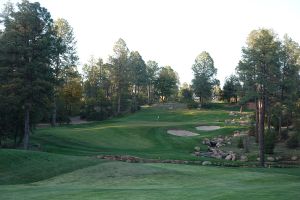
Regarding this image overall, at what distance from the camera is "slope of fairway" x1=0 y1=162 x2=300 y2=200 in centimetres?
1416

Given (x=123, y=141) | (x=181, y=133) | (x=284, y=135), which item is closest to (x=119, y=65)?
(x=181, y=133)

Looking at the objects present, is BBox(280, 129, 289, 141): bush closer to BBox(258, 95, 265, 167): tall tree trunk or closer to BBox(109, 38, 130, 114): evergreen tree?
BBox(258, 95, 265, 167): tall tree trunk

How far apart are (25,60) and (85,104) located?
40958 millimetres

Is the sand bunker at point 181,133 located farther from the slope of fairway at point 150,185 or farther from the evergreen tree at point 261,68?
the slope of fairway at point 150,185

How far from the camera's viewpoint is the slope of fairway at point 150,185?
1416 centimetres

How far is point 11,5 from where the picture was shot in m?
46.2

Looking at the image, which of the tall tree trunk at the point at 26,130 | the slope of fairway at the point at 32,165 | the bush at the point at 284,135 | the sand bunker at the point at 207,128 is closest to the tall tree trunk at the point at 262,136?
the bush at the point at 284,135

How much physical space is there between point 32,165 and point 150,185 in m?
9.45

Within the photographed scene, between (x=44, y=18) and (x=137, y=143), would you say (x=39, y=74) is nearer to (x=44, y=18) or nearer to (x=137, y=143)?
(x=44, y=18)

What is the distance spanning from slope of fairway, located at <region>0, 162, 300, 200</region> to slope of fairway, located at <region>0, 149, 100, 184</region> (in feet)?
3.96

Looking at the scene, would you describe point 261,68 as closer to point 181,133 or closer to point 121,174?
point 121,174

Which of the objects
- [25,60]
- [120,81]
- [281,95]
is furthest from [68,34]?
[281,95]

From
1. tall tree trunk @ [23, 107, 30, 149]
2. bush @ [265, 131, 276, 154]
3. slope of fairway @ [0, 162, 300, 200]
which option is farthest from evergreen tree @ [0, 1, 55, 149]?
bush @ [265, 131, 276, 154]

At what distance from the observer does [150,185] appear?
62.0ft
